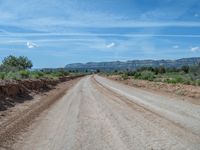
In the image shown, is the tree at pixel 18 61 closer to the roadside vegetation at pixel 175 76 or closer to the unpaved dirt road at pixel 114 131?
the roadside vegetation at pixel 175 76

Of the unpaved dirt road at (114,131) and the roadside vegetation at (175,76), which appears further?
the roadside vegetation at (175,76)

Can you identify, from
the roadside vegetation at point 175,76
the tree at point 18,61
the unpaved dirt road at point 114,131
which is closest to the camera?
the unpaved dirt road at point 114,131

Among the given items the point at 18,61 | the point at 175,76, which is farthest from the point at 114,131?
the point at 18,61

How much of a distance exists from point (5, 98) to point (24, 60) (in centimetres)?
9538

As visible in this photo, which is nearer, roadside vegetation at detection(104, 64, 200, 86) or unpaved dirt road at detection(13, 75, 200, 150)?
unpaved dirt road at detection(13, 75, 200, 150)

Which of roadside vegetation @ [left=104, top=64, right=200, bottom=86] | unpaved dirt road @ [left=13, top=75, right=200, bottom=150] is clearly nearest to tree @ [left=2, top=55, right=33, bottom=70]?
roadside vegetation @ [left=104, top=64, right=200, bottom=86]

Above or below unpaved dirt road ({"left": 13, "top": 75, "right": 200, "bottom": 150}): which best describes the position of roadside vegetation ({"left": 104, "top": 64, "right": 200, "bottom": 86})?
below

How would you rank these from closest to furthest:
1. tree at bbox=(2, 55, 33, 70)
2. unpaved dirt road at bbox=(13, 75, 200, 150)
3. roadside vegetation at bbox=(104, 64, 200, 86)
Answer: unpaved dirt road at bbox=(13, 75, 200, 150), roadside vegetation at bbox=(104, 64, 200, 86), tree at bbox=(2, 55, 33, 70)

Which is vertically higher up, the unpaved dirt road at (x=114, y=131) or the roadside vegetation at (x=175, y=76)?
the unpaved dirt road at (x=114, y=131)

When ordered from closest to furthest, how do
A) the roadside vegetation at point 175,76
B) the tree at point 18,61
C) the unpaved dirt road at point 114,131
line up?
1. the unpaved dirt road at point 114,131
2. the roadside vegetation at point 175,76
3. the tree at point 18,61

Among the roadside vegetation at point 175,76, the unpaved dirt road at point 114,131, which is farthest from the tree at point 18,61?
the unpaved dirt road at point 114,131

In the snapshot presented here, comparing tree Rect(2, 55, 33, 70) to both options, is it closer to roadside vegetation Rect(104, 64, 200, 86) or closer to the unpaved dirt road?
roadside vegetation Rect(104, 64, 200, 86)

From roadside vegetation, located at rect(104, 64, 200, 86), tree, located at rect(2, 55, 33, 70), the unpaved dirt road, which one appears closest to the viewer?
the unpaved dirt road

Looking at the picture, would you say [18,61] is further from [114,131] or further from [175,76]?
[114,131]
